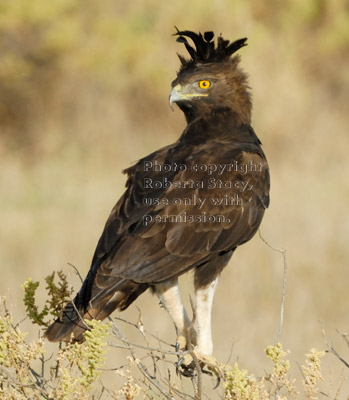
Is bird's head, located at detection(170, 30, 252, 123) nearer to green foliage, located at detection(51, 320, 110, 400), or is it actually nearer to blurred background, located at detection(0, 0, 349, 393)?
green foliage, located at detection(51, 320, 110, 400)

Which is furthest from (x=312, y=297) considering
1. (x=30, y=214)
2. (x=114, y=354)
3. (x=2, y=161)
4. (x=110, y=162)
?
(x=2, y=161)

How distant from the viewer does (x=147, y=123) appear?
1557 cm

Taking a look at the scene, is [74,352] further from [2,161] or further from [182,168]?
[2,161]

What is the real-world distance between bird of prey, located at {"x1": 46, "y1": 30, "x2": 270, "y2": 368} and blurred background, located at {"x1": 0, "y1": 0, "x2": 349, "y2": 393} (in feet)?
15.0

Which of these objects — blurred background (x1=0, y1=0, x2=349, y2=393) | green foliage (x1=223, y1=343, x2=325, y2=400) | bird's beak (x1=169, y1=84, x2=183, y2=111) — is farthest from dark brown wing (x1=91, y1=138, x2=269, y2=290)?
blurred background (x1=0, y1=0, x2=349, y2=393)

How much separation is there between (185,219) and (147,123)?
10983 mm

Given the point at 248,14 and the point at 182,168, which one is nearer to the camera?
the point at 182,168

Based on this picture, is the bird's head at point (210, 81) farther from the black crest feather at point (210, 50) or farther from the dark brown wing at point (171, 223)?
the dark brown wing at point (171, 223)

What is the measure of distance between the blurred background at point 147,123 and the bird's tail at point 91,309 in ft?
17.4

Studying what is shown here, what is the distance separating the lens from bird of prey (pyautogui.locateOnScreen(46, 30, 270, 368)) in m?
4.38

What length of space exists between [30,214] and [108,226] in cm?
821

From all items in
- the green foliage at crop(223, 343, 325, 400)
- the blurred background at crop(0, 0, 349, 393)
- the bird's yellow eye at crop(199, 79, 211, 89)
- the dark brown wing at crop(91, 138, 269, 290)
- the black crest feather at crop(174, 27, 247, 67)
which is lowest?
the green foliage at crop(223, 343, 325, 400)

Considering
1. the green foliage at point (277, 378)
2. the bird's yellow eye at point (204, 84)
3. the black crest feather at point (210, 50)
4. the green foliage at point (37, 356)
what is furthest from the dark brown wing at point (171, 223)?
the green foliage at point (277, 378)

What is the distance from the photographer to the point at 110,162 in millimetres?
14578
